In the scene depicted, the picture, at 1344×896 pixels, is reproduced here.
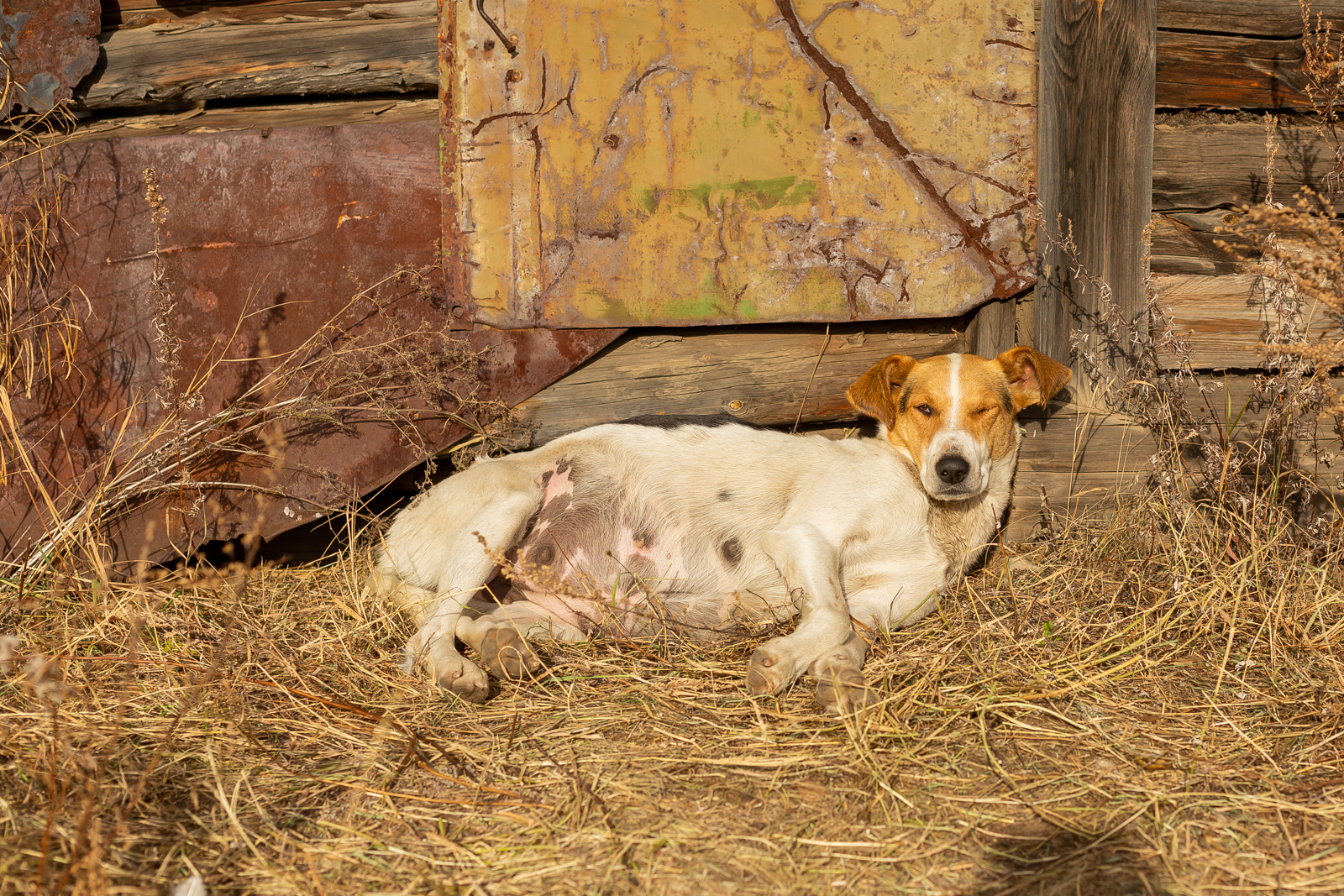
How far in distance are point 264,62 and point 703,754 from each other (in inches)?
138

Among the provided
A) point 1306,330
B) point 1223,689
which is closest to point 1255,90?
point 1306,330

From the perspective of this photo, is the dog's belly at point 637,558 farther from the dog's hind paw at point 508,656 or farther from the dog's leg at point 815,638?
the dog's hind paw at point 508,656

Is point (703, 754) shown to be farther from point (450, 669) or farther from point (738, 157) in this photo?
point (738, 157)

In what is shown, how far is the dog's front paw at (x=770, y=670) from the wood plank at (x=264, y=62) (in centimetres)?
279

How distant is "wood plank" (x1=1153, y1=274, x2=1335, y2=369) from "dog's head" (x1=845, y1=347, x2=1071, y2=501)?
0.78 meters

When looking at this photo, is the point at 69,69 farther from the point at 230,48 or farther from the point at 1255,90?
the point at 1255,90

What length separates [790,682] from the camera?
2.84 metres

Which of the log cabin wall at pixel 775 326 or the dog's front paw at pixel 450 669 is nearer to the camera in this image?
the dog's front paw at pixel 450 669

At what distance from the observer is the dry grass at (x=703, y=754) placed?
Result: 1983mm

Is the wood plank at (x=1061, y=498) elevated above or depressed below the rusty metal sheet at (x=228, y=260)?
below

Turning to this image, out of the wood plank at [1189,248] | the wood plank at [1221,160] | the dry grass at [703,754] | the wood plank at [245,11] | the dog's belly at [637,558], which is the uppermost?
the wood plank at [245,11]

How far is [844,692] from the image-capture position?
266cm

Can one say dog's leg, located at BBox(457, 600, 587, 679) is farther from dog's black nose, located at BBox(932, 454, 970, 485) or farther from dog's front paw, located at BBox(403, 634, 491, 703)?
dog's black nose, located at BBox(932, 454, 970, 485)

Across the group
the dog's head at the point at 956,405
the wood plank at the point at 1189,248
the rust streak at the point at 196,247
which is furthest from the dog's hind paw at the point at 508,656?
the wood plank at the point at 1189,248
